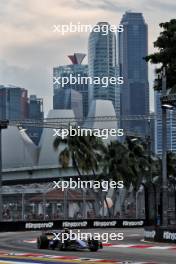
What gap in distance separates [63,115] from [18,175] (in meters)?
21.6

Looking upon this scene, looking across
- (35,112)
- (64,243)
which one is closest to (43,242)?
(64,243)

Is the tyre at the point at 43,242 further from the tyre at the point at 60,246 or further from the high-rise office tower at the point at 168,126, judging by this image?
the high-rise office tower at the point at 168,126

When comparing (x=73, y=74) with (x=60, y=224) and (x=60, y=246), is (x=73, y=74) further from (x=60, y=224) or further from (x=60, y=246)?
(x=60, y=224)

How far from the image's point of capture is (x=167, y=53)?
151 ft

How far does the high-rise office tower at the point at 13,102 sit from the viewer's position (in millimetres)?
146375

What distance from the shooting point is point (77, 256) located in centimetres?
2764

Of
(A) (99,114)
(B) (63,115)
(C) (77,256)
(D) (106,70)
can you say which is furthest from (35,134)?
(C) (77,256)

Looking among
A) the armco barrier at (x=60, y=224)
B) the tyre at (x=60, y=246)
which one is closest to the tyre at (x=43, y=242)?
the tyre at (x=60, y=246)

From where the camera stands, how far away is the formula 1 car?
98.6ft

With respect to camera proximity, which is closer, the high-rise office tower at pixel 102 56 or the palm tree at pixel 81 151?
the high-rise office tower at pixel 102 56

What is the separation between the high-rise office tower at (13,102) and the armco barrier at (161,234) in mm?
102183

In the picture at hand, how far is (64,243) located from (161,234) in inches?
393

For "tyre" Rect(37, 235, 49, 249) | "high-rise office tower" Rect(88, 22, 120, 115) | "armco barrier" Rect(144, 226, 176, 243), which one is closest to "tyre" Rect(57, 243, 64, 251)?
"tyre" Rect(37, 235, 49, 249)

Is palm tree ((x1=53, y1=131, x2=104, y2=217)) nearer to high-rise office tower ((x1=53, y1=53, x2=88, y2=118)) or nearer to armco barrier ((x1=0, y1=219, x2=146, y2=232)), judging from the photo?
high-rise office tower ((x1=53, y1=53, x2=88, y2=118))
